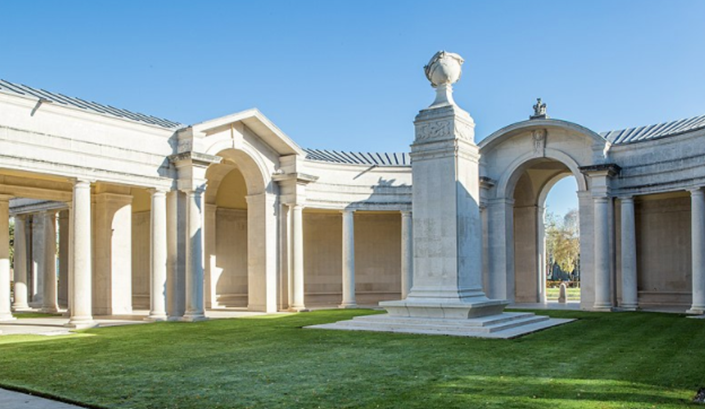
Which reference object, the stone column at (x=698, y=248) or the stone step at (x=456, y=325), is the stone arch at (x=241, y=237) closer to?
the stone step at (x=456, y=325)

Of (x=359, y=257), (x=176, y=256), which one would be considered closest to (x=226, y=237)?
(x=359, y=257)

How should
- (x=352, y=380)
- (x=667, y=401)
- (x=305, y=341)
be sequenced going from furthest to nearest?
(x=305, y=341) → (x=352, y=380) → (x=667, y=401)

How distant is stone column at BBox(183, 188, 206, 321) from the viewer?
2833 cm

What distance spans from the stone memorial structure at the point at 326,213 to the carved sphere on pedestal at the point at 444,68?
6 cm

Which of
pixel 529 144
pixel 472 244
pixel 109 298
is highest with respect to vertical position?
pixel 529 144

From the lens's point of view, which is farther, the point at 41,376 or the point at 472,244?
the point at 472,244

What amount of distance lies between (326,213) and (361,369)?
95.8 ft

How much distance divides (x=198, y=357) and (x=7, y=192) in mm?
19663

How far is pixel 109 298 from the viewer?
31797mm

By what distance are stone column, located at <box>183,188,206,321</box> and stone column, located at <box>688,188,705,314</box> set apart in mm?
21552

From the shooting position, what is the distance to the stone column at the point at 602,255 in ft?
106

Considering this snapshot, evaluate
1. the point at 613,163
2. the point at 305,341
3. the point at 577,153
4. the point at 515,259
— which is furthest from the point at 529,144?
the point at 305,341

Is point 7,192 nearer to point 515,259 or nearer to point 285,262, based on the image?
point 285,262

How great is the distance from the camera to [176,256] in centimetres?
2841
